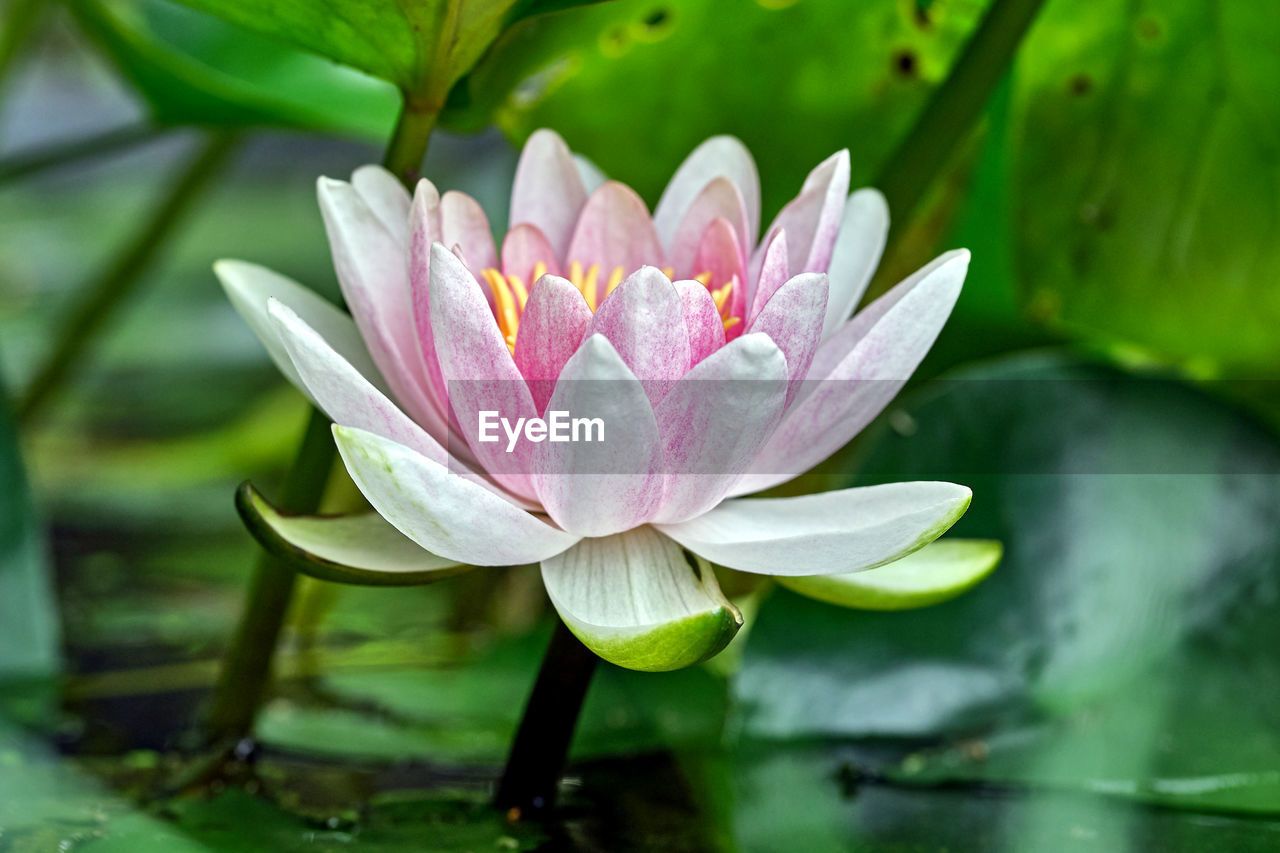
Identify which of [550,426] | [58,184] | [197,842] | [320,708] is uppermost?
[550,426]

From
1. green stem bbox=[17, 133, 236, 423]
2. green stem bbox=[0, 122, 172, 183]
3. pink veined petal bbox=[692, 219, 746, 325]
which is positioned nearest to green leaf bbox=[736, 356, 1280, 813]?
pink veined petal bbox=[692, 219, 746, 325]

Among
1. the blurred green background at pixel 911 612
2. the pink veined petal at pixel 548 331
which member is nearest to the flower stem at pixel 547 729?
the blurred green background at pixel 911 612

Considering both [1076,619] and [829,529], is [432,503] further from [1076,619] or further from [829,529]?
[1076,619]

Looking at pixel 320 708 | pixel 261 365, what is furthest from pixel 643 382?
pixel 261 365

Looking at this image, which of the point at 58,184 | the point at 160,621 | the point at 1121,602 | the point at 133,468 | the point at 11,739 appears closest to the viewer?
the point at 11,739

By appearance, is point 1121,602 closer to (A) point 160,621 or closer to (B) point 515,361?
(B) point 515,361

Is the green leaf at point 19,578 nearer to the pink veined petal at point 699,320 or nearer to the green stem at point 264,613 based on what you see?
the green stem at point 264,613
